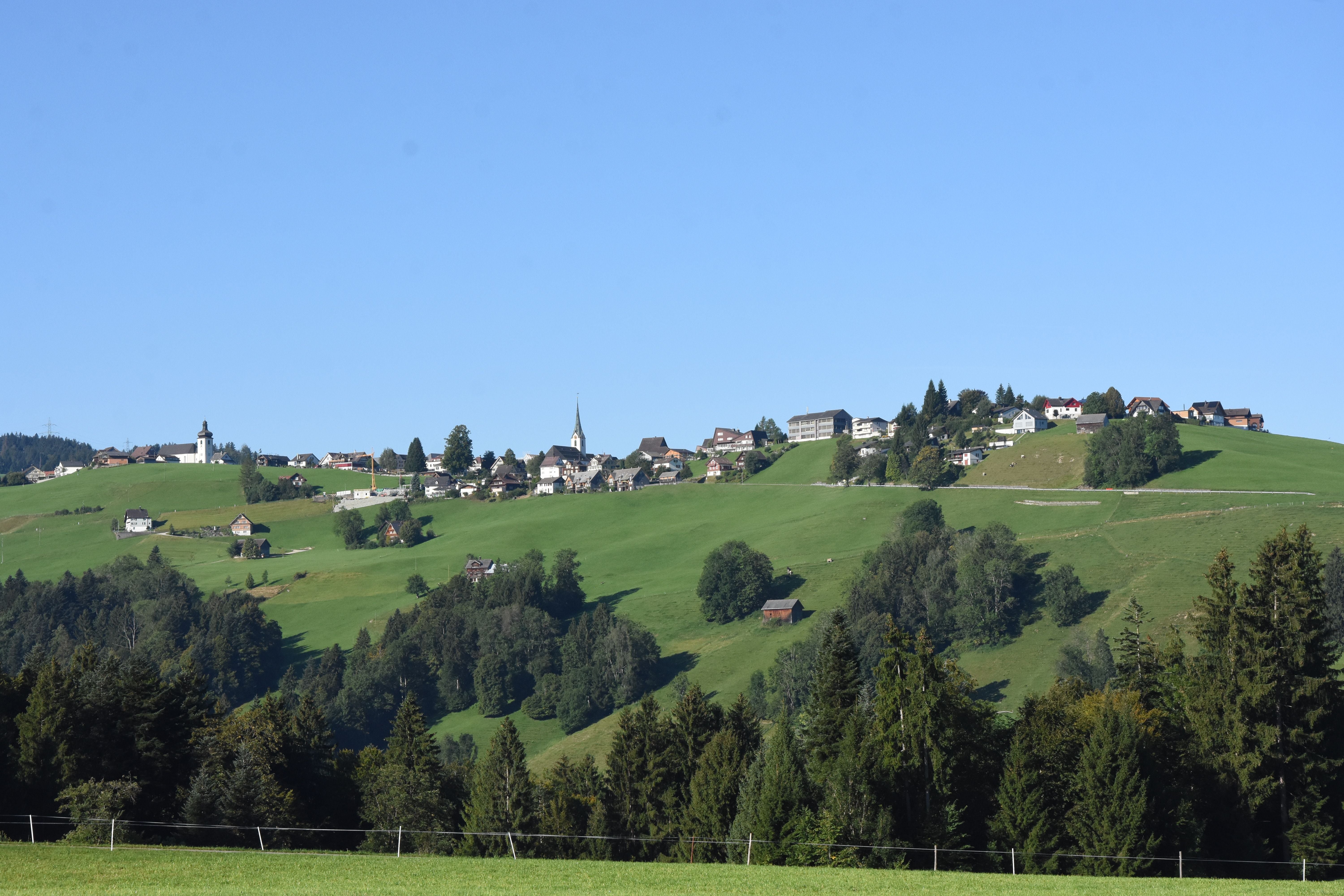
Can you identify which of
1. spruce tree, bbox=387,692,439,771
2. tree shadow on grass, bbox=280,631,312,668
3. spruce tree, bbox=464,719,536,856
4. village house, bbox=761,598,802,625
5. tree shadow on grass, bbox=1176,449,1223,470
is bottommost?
spruce tree, bbox=464,719,536,856

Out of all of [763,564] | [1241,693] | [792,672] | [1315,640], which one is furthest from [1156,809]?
[763,564]

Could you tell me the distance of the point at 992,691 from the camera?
428 feet

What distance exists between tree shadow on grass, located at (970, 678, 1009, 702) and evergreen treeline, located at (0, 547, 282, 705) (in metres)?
83.2

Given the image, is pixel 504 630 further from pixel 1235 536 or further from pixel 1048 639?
pixel 1235 536

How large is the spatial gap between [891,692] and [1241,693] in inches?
567

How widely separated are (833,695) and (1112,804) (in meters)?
14.4

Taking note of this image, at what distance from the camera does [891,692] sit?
2376 inches

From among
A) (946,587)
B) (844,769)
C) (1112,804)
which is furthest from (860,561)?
(844,769)

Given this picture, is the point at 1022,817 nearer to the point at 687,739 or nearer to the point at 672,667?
the point at 687,739

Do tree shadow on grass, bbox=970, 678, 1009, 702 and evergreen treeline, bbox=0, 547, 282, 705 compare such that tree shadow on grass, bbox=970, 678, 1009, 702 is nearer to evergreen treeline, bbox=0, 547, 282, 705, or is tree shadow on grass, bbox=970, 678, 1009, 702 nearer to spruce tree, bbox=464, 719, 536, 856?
spruce tree, bbox=464, 719, 536, 856

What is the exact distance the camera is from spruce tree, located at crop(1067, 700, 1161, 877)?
179 feet

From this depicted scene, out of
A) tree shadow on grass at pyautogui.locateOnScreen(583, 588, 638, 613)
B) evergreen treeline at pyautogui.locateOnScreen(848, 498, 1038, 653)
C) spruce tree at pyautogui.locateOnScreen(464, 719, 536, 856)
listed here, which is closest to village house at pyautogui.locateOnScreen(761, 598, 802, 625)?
evergreen treeline at pyautogui.locateOnScreen(848, 498, 1038, 653)

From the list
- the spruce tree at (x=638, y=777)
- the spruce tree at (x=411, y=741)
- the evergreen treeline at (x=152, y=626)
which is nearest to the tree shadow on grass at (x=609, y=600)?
the evergreen treeline at (x=152, y=626)

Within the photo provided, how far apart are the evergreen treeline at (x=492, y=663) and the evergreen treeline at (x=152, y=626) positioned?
8.73 m
